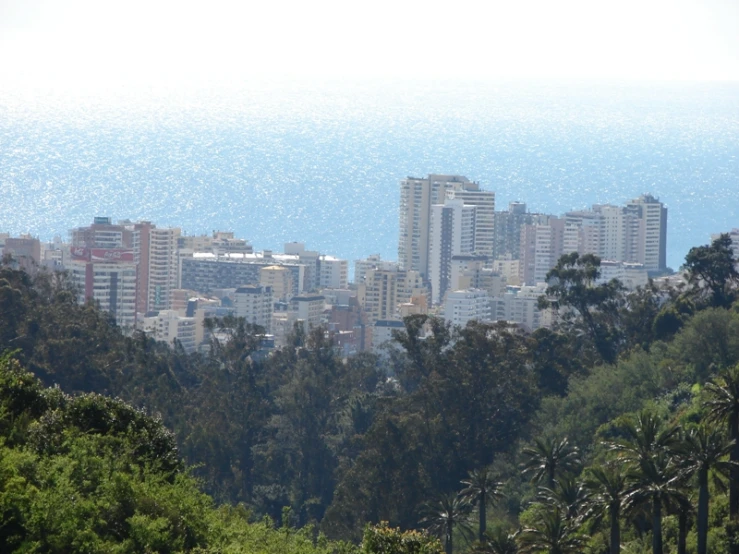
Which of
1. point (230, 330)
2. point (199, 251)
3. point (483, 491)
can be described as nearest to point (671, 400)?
point (483, 491)

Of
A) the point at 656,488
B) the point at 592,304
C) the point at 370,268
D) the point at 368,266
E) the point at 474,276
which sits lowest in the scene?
the point at 656,488

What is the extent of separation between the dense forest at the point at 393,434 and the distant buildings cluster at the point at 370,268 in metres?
38.6

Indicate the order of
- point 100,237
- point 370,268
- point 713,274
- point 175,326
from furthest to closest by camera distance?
point 370,268 < point 100,237 < point 175,326 < point 713,274

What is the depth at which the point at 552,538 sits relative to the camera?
24453 mm

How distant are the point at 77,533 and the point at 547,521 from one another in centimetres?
1311

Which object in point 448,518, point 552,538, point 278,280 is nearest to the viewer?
point 552,538

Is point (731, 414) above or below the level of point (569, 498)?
above

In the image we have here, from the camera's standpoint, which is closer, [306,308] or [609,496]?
[609,496]

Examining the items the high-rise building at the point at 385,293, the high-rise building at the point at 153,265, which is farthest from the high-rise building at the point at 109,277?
the high-rise building at the point at 385,293

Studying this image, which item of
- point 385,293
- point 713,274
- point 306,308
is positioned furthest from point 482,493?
point 385,293

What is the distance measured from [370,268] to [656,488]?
9400 centimetres

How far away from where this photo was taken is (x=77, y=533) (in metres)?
12.8

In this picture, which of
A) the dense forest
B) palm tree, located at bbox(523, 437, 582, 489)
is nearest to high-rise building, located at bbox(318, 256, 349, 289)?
the dense forest

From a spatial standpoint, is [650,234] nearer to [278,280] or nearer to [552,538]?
[278,280]
